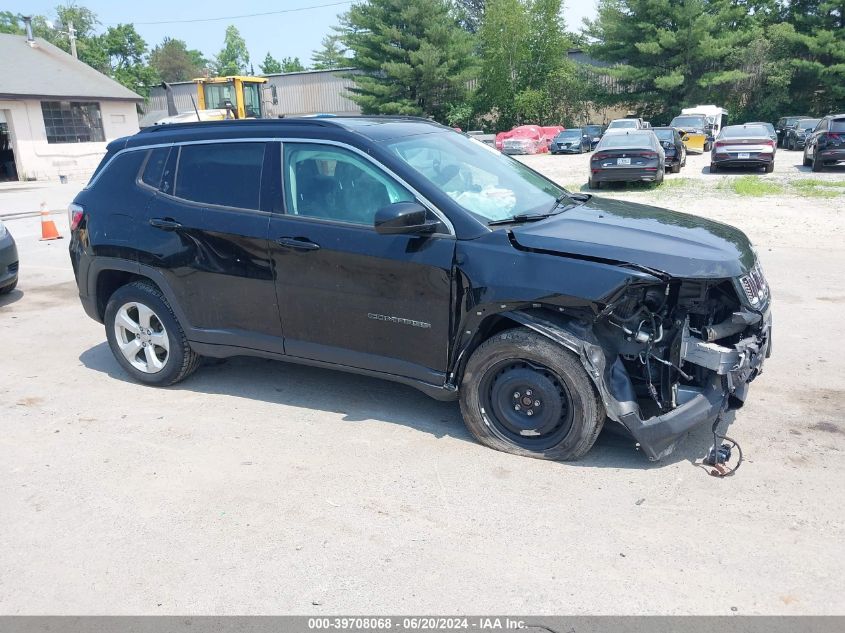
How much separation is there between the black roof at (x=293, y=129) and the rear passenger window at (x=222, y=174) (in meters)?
0.10

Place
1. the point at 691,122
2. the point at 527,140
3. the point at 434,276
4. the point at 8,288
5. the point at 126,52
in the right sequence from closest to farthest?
the point at 434,276 → the point at 8,288 → the point at 691,122 → the point at 527,140 → the point at 126,52

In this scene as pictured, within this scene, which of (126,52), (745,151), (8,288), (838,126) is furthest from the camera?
(126,52)

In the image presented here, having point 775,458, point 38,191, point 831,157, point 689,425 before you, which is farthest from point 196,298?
point 38,191

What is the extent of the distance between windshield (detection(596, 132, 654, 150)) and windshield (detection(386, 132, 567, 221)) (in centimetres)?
1375

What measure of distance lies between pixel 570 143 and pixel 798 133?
33.2 ft

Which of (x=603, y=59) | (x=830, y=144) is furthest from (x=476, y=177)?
(x=603, y=59)

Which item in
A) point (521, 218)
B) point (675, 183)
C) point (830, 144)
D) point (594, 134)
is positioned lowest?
point (675, 183)

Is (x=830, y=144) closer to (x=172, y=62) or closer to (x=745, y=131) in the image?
(x=745, y=131)

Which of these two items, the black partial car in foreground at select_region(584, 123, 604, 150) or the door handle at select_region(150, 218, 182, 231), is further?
the black partial car in foreground at select_region(584, 123, 604, 150)

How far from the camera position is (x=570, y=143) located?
35375 mm

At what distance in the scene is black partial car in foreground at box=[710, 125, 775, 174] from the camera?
2075cm

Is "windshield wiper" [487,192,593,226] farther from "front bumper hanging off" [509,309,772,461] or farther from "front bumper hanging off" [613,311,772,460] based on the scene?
"front bumper hanging off" [613,311,772,460]

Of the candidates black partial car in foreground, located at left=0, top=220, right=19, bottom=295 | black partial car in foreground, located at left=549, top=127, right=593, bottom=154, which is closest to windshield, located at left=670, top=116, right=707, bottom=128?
black partial car in foreground, located at left=549, top=127, right=593, bottom=154

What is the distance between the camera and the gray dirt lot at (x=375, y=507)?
10.1 ft
